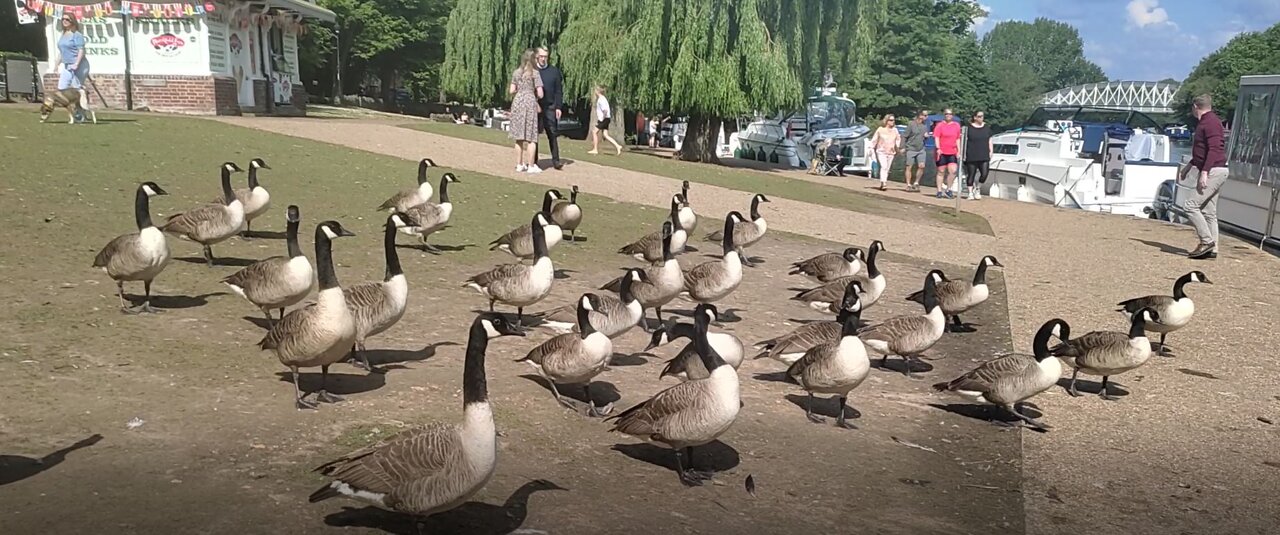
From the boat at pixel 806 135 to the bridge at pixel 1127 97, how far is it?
7821 centimetres

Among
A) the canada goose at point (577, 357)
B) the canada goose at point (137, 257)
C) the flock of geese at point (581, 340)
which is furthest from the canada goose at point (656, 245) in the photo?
the canada goose at point (137, 257)

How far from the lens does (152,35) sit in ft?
103

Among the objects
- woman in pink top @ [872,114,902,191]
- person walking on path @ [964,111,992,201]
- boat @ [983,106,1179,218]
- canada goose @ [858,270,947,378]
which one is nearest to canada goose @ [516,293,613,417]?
canada goose @ [858,270,947,378]

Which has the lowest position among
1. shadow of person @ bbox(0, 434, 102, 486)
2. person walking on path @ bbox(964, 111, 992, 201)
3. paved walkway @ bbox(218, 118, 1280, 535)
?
paved walkway @ bbox(218, 118, 1280, 535)

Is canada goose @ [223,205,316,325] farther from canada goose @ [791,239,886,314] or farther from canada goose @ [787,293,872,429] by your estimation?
canada goose @ [791,239,886,314]

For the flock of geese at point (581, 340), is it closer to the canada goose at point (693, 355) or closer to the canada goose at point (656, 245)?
the canada goose at point (693, 355)

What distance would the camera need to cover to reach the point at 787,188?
24.8m

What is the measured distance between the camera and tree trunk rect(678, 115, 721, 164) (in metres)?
31.9

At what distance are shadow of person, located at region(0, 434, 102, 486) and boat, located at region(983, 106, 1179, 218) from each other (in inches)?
1179

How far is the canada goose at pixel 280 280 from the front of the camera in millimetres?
7660

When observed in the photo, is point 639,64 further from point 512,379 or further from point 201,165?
point 512,379

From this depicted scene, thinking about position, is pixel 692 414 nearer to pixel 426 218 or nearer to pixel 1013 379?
pixel 1013 379

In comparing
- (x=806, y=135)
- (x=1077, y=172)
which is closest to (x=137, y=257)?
(x=1077, y=172)

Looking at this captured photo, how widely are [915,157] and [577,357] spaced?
79.4 ft
